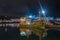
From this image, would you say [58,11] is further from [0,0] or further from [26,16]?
[0,0]

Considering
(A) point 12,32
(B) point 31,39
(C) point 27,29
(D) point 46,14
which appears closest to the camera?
(C) point 27,29

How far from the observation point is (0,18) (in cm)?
329

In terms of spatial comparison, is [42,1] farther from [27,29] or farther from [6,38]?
[6,38]

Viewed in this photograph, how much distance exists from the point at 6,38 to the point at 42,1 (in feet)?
4.12

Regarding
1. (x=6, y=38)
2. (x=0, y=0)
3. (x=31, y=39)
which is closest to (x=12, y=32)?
(x=6, y=38)

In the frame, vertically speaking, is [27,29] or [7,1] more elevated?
[7,1]

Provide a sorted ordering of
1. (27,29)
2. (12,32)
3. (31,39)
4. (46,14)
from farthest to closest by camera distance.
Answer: (12,32) → (31,39) → (46,14) → (27,29)

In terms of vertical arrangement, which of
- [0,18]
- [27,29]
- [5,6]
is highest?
[5,6]

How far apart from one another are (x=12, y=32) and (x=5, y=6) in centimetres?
86

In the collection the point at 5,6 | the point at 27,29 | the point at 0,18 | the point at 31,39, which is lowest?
the point at 31,39

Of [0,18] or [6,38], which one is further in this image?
[6,38]

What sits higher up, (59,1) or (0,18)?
(59,1)

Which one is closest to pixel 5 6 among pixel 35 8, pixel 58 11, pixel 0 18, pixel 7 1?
pixel 7 1

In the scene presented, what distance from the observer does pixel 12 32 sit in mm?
4102
